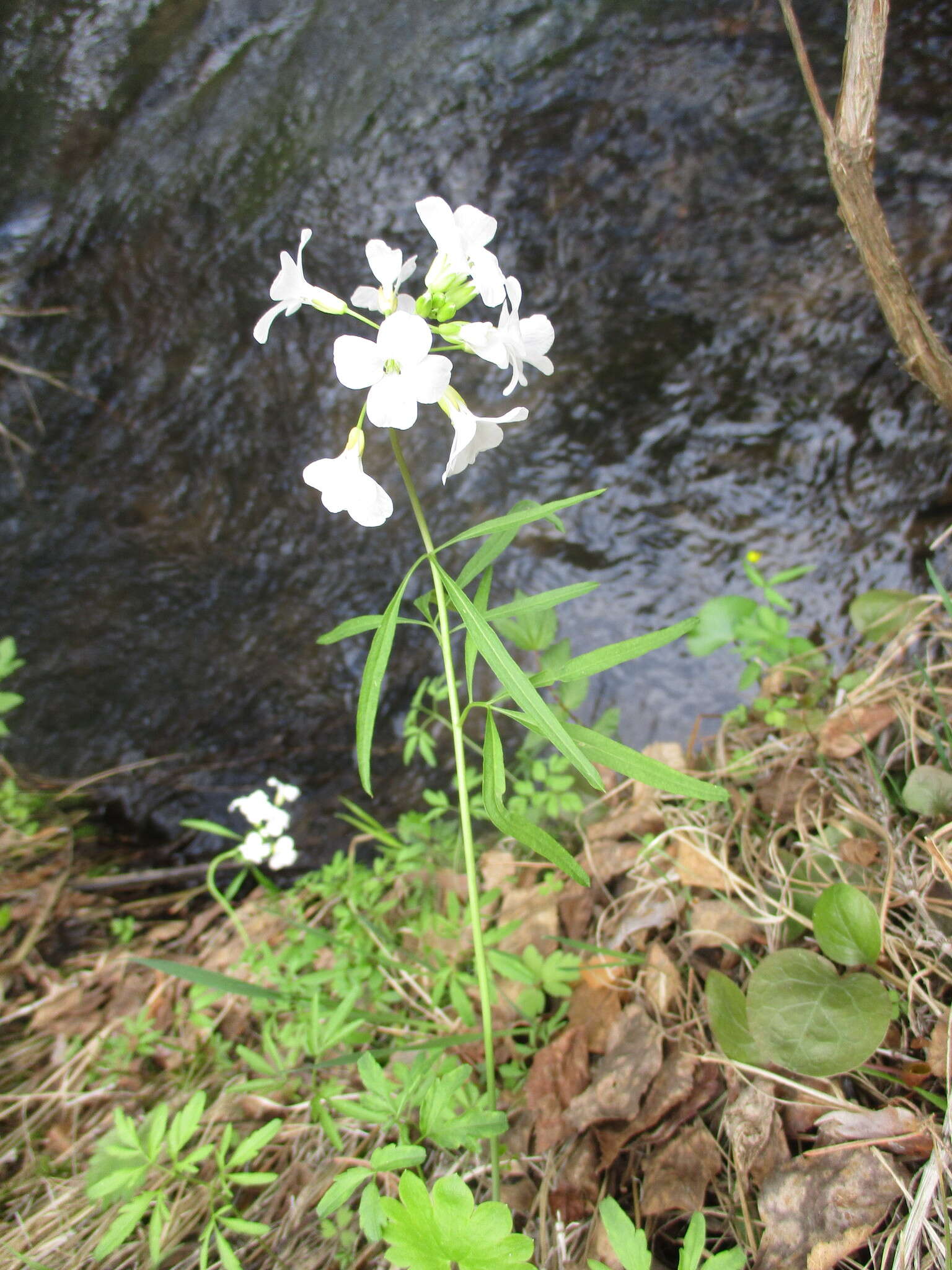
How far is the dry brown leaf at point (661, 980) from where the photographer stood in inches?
57.9

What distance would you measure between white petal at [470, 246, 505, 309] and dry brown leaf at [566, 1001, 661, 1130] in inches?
51.4

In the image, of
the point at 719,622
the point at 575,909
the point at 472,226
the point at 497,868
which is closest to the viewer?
the point at 472,226

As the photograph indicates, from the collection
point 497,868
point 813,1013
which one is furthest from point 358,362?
point 497,868

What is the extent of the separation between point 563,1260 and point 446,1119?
0.96 ft

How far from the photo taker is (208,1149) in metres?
1.25

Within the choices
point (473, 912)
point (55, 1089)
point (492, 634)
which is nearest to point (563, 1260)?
point (473, 912)

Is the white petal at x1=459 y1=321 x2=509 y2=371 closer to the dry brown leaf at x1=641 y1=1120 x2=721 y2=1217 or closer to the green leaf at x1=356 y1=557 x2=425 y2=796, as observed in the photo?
the green leaf at x1=356 y1=557 x2=425 y2=796

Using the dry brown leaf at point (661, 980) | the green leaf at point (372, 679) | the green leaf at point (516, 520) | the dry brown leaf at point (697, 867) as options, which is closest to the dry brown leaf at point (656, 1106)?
the dry brown leaf at point (661, 980)

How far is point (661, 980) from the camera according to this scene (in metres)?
1.49

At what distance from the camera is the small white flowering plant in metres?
1.00

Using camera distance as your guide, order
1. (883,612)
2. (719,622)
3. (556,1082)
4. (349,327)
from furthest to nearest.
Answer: (349,327), (719,622), (883,612), (556,1082)

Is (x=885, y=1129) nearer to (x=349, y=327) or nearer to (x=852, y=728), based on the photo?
(x=852, y=728)

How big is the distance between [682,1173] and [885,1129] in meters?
0.32

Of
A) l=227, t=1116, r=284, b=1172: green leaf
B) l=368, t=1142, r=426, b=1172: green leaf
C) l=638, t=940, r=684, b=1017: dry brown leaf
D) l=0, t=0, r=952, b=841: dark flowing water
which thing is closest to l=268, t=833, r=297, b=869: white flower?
l=0, t=0, r=952, b=841: dark flowing water
